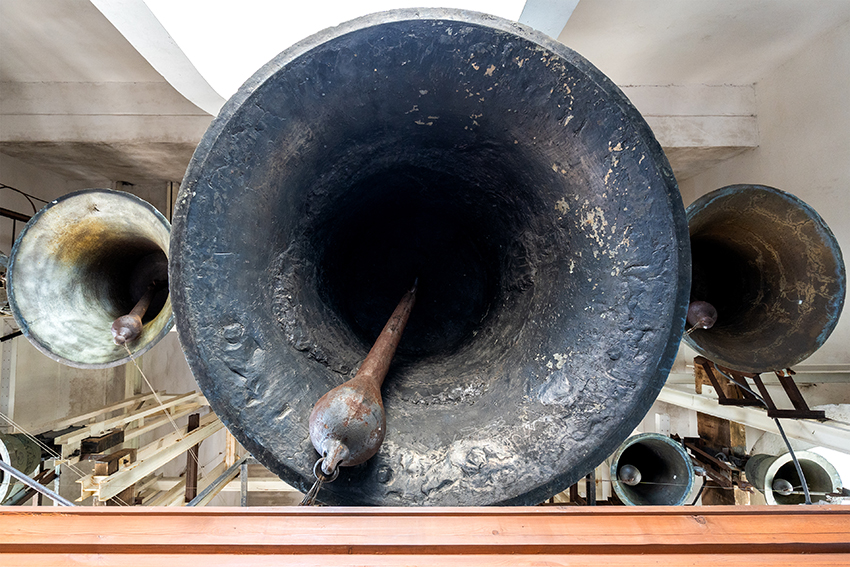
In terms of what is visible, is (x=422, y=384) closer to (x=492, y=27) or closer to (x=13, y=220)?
(x=492, y=27)

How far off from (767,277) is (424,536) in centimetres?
165

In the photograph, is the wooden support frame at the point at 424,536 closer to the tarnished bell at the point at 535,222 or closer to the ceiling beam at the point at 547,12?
the tarnished bell at the point at 535,222

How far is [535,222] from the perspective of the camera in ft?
3.25

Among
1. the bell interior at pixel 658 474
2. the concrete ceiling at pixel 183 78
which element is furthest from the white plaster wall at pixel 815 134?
the bell interior at pixel 658 474

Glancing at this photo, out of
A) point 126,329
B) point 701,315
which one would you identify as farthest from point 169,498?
point 701,315

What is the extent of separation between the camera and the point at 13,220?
2998 millimetres

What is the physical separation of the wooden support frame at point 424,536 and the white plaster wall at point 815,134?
2738 millimetres

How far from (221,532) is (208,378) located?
0.77ft

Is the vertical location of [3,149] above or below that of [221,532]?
above

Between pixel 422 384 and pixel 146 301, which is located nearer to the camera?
pixel 422 384

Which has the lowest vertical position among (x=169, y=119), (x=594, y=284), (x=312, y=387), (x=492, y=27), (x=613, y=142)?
(x=312, y=387)

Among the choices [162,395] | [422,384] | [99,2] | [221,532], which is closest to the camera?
[221,532]

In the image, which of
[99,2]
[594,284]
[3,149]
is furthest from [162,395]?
[594,284]

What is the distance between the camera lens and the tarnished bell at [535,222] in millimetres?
701
